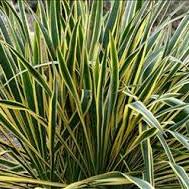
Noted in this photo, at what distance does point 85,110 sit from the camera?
1.89 m

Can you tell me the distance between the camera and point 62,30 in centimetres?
216

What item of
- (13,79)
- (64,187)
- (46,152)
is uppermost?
(13,79)

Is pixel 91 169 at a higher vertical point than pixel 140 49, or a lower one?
lower

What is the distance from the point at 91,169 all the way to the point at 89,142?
11cm

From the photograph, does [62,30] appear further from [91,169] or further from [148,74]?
[91,169]

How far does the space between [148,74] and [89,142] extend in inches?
14.4

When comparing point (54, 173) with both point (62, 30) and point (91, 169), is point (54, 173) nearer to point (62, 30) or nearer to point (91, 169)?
point (91, 169)

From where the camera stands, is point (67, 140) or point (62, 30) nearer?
point (67, 140)

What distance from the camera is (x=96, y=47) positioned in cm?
218

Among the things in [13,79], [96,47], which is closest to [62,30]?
[96,47]

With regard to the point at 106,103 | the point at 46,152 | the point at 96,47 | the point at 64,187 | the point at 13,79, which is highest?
the point at 96,47

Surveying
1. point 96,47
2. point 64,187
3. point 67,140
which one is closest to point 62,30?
point 96,47

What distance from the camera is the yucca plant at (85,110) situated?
1.84 meters

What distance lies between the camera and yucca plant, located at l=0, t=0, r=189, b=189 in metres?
1.84
